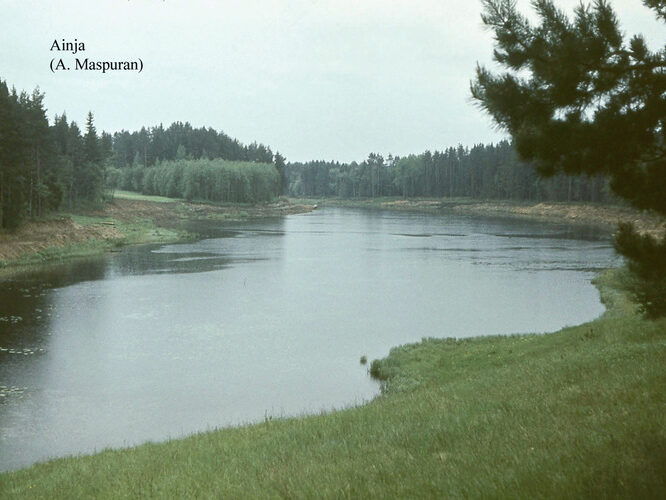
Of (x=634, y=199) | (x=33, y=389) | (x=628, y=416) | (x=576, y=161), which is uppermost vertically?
(x=576, y=161)

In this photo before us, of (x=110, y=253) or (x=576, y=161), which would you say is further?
(x=110, y=253)

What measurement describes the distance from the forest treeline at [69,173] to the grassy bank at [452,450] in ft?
175

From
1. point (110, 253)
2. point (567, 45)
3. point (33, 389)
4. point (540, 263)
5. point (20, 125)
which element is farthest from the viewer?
point (110, 253)

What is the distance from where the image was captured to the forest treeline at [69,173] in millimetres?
59844

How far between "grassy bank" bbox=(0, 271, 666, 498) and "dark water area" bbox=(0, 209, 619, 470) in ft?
19.7

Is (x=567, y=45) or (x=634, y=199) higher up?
(x=567, y=45)

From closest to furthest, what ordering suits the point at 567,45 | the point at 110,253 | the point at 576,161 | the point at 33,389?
the point at 567,45 → the point at 576,161 → the point at 33,389 → the point at 110,253

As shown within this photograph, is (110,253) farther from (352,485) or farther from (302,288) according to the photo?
(352,485)

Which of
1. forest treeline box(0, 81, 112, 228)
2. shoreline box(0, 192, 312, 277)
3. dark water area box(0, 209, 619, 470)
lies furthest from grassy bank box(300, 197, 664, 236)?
forest treeline box(0, 81, 112, 228)

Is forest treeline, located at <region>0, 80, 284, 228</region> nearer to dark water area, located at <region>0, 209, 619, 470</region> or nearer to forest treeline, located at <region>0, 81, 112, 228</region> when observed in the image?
forest treeline, located at <region>0, 81, 112, 228</region>

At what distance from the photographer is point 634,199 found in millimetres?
8867

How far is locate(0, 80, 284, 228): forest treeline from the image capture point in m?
59.8

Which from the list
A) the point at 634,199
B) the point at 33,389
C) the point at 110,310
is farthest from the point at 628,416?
the point at 110,310

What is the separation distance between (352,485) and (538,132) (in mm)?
5517
